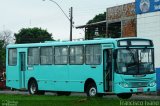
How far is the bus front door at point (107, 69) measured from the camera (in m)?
27.7

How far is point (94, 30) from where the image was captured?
6644 centimetres

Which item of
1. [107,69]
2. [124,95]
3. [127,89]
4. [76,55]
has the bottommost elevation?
[124,95]

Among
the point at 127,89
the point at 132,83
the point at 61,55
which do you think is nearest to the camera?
the point at 127,89

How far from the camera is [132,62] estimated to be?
1056 inches

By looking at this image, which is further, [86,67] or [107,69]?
[86,67]

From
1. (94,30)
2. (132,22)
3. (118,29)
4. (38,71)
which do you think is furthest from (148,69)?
(94,30)

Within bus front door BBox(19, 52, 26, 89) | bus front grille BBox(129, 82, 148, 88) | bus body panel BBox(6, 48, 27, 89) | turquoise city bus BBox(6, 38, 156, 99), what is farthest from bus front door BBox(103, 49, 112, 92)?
bus front door BBox(19, 52, 26, 89)

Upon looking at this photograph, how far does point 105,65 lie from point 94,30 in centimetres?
3861

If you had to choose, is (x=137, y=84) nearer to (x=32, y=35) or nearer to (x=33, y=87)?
(x=33, y=87)

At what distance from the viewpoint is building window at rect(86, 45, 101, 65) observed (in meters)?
28.4

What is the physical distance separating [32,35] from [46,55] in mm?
61554

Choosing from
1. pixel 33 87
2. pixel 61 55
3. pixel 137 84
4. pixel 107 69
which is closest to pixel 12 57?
pixel 33 87

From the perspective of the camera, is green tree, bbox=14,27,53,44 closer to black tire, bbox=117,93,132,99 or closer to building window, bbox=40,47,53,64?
building window, bbox=40,47,53,64

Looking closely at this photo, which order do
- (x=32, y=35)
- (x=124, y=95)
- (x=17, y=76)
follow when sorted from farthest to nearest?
(x=32, y=35), (x=17, y=76), (x=124, y=95)
